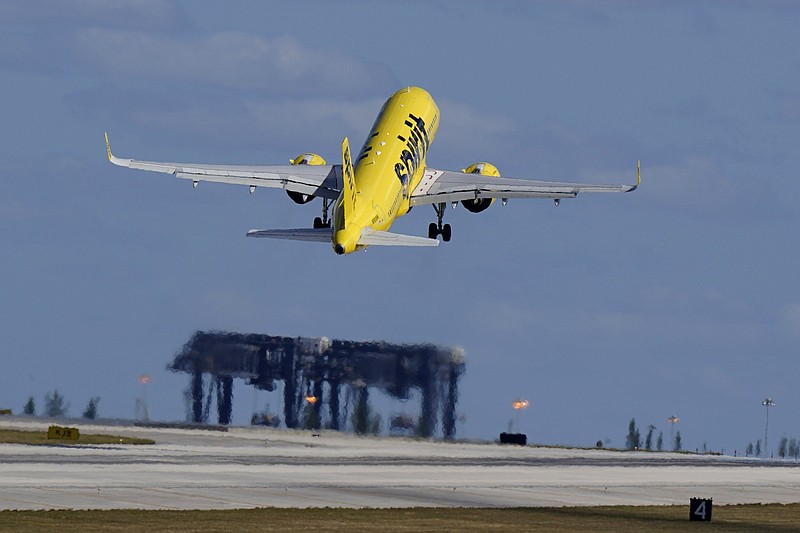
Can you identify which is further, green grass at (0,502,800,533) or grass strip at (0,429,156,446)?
grass strip at (0,429,156,446)

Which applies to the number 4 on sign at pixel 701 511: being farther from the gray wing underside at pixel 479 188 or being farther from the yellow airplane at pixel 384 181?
the gray wing underside at pixel 479 188

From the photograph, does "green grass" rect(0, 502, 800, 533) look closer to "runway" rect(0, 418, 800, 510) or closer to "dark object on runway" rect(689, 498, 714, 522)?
"dark object on runway" rect(689, 498, 714, 522)

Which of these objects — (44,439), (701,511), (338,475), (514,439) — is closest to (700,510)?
(701,511)

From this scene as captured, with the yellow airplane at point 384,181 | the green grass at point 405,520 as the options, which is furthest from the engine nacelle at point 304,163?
the green grass at point 405,520

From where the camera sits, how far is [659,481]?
9325 cm

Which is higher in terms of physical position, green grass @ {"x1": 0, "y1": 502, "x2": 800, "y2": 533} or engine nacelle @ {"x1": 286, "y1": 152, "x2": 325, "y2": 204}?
engine nacelle @ {"x1": 286, "y1": 152, "x2": 325, "y2": 204}

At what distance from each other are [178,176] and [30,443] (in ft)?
59.8

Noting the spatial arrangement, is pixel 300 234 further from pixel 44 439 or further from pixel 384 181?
pixel 44 439

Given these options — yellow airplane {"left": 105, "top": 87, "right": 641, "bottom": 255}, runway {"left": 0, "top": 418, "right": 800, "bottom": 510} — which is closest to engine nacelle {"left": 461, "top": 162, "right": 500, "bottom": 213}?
yellow airplane {"left": 105, "top": 87, "right": 641, "bottom": 255}

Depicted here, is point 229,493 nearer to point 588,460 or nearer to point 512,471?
point 512,471

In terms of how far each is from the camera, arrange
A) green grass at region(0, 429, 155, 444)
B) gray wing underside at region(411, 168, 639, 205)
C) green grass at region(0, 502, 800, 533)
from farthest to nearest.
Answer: gray wing underside at region(411, 168, 639, 205) < green grass at region(0, 429, 155, 444) < green grass at region(0, 502, 800, 533)

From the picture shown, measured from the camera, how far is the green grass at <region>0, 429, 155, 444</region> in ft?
335

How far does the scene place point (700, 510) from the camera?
214ft

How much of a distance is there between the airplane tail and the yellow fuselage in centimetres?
8
